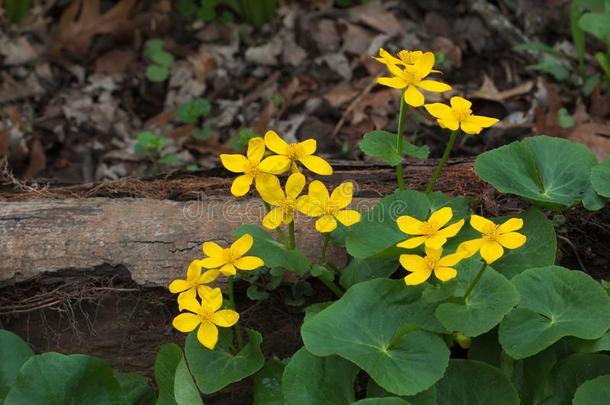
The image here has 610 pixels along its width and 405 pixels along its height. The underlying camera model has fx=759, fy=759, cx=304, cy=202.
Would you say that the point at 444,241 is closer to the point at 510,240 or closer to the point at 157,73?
the point at 510,240

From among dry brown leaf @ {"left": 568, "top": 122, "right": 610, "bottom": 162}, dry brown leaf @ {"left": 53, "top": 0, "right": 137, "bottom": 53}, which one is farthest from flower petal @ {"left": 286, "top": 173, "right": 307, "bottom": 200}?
dry brown leaf @ {"left": 53, "top": 0, "right": 137, "bottom": 53}

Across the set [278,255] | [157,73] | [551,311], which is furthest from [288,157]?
[157,73]

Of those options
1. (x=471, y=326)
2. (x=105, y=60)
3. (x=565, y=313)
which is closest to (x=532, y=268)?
(x=565, y=313)

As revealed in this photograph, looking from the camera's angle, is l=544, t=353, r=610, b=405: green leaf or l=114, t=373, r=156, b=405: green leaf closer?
l=544, t=353, r=610, b=405: green leaf

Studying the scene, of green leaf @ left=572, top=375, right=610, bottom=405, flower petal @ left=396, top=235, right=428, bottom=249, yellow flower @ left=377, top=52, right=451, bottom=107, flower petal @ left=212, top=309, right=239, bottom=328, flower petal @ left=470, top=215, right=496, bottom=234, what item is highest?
yellow flower @ left=377, top=52, right=451, bottom=107

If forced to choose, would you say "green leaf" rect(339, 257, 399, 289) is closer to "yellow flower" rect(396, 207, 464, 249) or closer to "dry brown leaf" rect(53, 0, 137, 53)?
"yellow flower" rect(396, 207, 464, 249)

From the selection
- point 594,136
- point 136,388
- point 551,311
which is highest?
point 551,311

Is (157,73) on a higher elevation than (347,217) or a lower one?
lower

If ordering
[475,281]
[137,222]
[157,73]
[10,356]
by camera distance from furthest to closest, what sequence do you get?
[157,73] → [137,222] → [10,356] → [475,281]
